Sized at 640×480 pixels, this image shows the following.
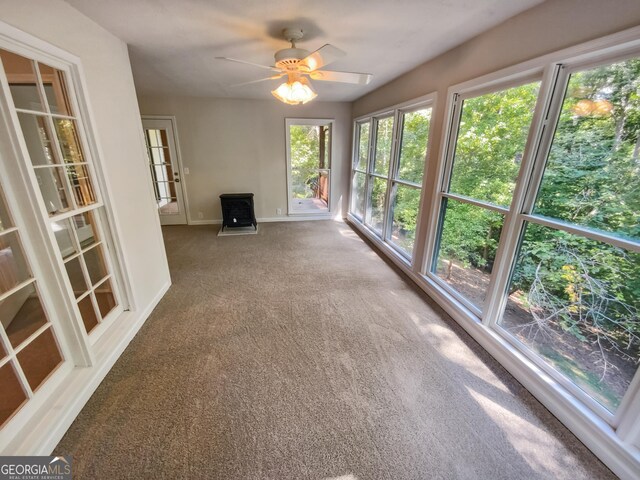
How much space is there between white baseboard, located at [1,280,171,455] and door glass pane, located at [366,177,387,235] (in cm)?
354

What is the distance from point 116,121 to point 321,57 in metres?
1.68

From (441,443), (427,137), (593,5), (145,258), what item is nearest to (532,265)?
(441,443)

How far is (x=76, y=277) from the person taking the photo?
179cm

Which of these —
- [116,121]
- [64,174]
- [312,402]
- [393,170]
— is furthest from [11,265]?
[393,170]

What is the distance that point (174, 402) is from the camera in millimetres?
1631

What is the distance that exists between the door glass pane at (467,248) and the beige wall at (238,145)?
3.26 m

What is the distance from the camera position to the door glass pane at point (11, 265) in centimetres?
149

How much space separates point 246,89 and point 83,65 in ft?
8.68

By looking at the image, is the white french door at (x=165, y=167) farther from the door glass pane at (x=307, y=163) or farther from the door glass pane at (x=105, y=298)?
the door glass pane at (x=105, y=298)

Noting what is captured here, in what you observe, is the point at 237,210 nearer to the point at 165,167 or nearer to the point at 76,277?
the point at 165,167

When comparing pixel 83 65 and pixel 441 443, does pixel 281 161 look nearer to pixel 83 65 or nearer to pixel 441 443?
pixel 83 65

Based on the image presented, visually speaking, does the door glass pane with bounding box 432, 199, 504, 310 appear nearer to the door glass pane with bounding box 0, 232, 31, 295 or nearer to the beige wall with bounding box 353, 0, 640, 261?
the beige wall with bounding box 353, 0, 640, 261

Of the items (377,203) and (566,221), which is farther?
(377,203)

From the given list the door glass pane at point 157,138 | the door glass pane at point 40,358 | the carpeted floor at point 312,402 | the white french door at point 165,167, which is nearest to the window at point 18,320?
the door glass pane at point 40,358
